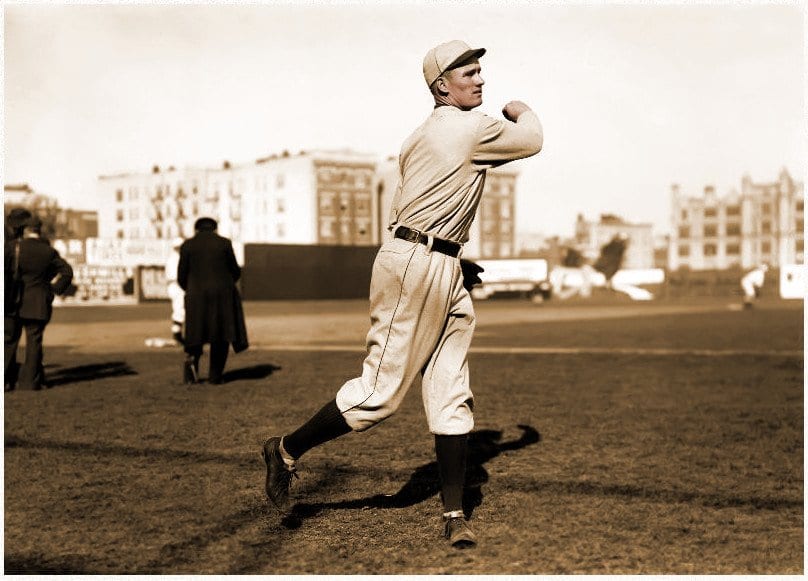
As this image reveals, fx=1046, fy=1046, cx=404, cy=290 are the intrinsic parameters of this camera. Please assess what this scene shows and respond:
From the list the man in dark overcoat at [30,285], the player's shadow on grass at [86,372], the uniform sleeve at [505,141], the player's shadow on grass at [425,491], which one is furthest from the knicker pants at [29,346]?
the uniform sleeve at [505,141]

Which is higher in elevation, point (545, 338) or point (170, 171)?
point (170, 171)

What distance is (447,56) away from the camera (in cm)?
381

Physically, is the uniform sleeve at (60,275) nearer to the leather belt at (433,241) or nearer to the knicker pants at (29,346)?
the knicker pants at (29,346)

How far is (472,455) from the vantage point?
6.13 m

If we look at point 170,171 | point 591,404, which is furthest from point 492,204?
point 591,404

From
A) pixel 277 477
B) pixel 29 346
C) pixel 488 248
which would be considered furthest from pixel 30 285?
pixel 488 248

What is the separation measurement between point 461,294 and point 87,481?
2.52 m

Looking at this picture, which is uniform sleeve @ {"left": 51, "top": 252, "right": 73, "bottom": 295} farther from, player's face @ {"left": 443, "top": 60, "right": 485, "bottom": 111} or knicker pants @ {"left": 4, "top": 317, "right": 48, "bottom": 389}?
player's face @ {"left": 443, "top": 60, "right": 485, "bottom": 111}

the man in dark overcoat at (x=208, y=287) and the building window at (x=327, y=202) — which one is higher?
the building window at (x=327, y=202)

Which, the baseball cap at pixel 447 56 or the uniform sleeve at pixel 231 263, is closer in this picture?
the baseball cap at pixel 447 56

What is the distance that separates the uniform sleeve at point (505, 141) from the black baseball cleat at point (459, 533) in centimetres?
137

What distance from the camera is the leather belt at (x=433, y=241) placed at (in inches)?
151

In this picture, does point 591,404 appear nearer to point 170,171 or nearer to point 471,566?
point 471,566

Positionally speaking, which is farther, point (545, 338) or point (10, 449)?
point (545, 338)
